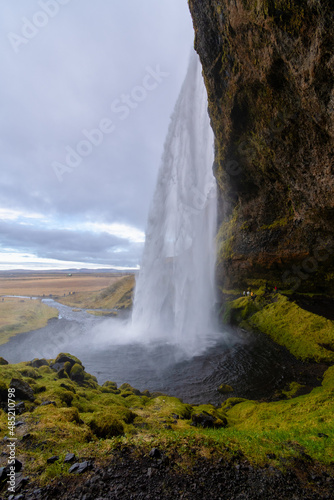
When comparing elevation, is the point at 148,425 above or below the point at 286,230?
below

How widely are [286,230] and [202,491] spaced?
69.5 feet

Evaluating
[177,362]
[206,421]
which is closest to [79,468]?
[206,421]

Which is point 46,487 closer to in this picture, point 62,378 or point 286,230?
point 62,378

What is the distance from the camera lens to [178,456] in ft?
20.1

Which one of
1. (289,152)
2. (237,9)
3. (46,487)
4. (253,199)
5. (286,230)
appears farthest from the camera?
(253,199)

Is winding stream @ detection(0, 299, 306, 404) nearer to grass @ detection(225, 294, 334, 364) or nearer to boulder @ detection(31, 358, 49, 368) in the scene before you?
grass @ detection(225, 294, 334, 364)

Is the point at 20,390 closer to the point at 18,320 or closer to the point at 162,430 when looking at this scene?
the point at 162,430

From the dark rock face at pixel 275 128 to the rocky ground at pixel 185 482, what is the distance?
13.2 m

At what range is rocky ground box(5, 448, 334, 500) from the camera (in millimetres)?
4867

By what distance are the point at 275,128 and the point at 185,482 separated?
18.3 m

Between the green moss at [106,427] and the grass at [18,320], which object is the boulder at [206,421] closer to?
the green moss at [106,427]

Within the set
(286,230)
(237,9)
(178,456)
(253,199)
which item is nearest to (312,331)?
(286,230)

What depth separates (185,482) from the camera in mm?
5297

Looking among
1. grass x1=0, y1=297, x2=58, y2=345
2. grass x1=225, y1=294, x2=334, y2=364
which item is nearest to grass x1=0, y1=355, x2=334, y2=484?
grass x1=225, y1=294, x2=334, y2=364
